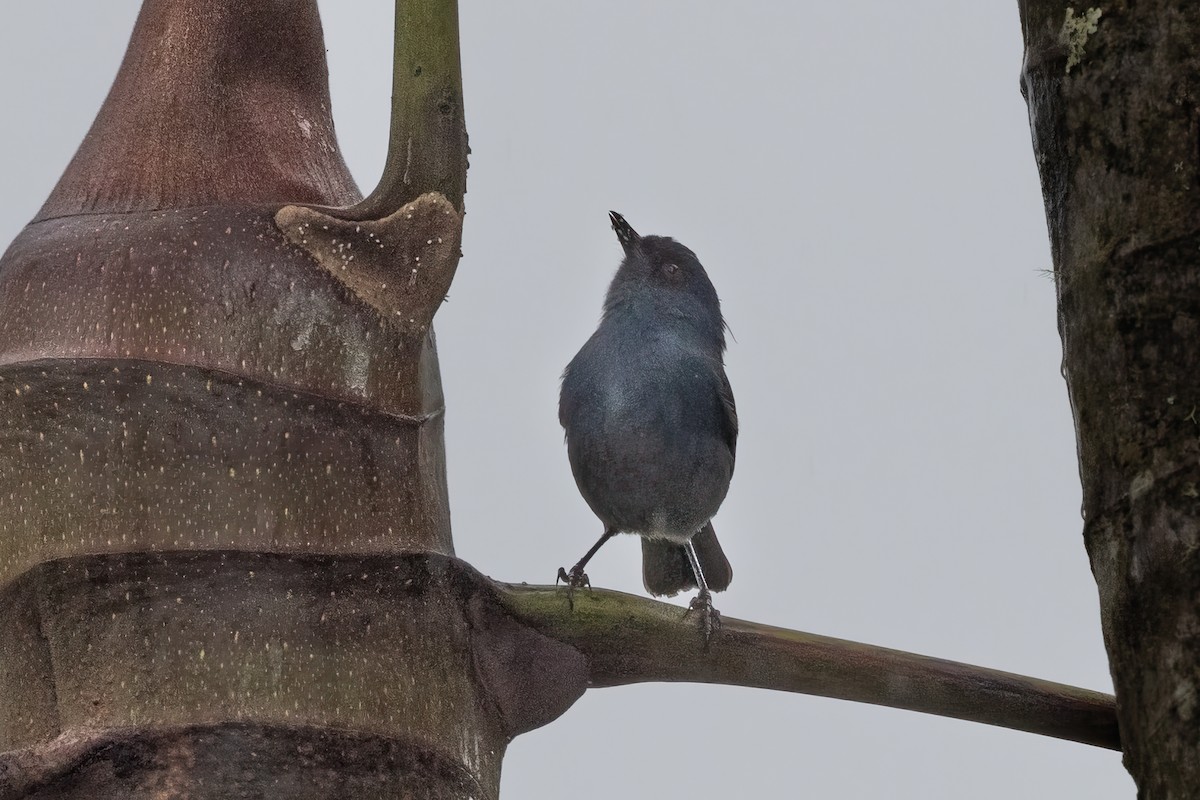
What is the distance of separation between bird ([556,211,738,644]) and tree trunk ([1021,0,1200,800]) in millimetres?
2191

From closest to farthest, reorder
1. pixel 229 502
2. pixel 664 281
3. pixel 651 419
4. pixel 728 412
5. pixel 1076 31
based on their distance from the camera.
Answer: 1. pixel 229 502
2. pixel 1076 31
3. pixel 651 419
4. pixel 728 412
5. pixel 664 281

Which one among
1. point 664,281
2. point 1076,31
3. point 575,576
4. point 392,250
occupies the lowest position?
point 575,576

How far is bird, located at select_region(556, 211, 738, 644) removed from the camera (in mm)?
4219

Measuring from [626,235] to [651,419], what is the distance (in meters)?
0.89

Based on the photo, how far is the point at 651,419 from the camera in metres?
4.21

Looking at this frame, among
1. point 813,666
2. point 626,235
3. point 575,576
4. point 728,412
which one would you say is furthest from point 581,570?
point 813,666

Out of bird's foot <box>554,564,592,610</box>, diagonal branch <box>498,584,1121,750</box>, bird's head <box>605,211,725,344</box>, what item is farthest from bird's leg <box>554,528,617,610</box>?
diagonal branch <box>498,584,1121,750</box>

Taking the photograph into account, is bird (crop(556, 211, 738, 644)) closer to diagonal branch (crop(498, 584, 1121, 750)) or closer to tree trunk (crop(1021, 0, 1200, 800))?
diagonal branch (crop(498, 584, 1121, 750))

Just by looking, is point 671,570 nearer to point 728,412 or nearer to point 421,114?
point 728,412

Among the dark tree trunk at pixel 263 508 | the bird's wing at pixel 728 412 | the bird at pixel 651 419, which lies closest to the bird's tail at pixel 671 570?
the bird at pixel 651 419

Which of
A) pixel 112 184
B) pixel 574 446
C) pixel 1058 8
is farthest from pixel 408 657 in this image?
pixel 574 446

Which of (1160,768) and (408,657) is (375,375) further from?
(1160,768)

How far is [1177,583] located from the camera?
1823 mm

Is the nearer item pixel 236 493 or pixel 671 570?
pixel 236 493
